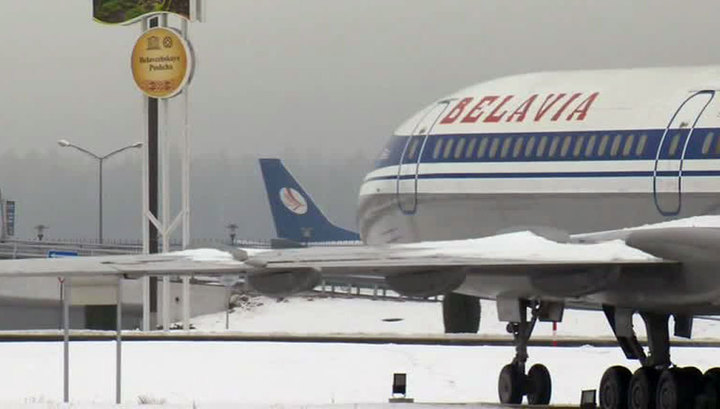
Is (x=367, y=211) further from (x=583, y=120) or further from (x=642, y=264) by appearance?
(x=642, y=264)

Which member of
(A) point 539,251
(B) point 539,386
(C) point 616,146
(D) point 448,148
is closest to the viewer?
(A) point 539,251

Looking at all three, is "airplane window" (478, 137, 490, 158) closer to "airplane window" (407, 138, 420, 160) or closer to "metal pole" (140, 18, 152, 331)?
"airplane window" (407, 138, 420, 160)

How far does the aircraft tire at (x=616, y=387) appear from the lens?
2703 centimetres

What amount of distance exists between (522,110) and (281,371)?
10417 millimetres

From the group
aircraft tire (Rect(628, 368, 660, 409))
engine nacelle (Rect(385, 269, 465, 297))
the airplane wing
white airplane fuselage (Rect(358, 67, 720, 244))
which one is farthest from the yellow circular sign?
engine nacelle (Rect(385, 269, 465, 297))

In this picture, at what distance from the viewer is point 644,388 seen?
2625cm

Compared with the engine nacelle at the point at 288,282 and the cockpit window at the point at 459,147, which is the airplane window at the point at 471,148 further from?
the engine nacelle at the point at 288,282

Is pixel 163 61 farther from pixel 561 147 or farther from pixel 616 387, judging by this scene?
pixel 616 387

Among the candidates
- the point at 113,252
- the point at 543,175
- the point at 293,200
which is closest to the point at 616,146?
the point at 543,175

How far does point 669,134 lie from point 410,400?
21.4 ft

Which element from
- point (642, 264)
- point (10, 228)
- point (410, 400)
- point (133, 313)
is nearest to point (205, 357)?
point (410, 400)

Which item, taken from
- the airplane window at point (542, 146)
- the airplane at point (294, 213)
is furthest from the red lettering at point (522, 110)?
the airplane at point (294, 213)

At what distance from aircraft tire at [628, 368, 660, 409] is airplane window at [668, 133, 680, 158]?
303cm

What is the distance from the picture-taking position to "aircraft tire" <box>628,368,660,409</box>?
26188mm
